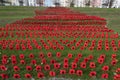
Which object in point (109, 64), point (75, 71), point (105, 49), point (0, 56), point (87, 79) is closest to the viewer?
point (87, 79)

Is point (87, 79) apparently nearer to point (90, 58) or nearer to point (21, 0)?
point (90, 58)

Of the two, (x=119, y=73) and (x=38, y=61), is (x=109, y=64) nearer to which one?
(x=119, y=73)

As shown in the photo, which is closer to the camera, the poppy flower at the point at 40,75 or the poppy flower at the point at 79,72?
the poppy flower at the point at 40,75

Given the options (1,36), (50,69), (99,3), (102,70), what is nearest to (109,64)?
(102,70)

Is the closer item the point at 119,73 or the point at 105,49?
the point at 119,73

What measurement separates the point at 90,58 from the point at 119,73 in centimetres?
147

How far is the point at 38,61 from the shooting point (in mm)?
8859

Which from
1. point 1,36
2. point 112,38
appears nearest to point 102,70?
point 112,38

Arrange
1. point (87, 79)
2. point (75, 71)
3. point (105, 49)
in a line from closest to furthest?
point (87, 79) < point (75, 71) < point (105, 49)

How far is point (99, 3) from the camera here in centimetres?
12006

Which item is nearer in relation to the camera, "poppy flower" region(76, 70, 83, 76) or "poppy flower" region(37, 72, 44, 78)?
"poppy flower" region(37, 72, 44, 78)

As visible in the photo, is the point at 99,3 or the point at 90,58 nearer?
the point at 90,58

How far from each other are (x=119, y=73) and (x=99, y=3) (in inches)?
4536

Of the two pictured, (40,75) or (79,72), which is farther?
(79,72)
